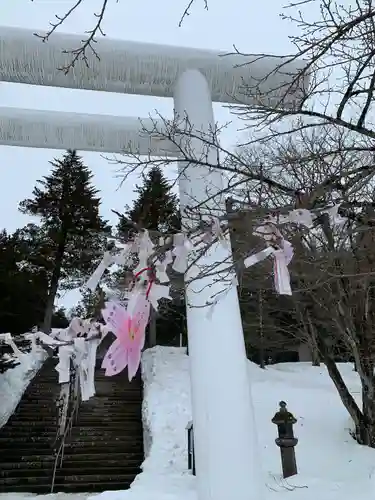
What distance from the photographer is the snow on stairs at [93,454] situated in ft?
22.1

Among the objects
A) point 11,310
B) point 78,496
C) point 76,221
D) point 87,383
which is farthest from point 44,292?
point 87,383

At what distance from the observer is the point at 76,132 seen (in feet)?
18.8

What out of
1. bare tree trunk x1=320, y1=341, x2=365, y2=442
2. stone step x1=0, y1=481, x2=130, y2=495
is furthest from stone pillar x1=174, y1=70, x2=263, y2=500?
bare tree trunk x1=320, y1=341, x2=365, y2=442

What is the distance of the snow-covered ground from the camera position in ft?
15.5

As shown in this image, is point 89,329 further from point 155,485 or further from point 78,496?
point 78,496

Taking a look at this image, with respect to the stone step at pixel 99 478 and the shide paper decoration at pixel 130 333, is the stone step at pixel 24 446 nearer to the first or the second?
the stone step at pixel 99 478

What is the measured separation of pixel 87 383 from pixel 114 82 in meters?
3.93

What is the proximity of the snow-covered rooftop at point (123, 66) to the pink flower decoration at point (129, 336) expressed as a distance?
3.38m

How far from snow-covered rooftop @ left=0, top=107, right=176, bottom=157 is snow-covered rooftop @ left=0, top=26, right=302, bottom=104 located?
0.45 m

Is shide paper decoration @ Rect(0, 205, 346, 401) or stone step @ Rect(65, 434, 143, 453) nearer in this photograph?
shide paper decoration @ Rect(0, 205, 346, 401)

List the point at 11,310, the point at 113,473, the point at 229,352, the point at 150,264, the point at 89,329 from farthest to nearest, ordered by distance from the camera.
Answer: the point at 11,310 < the point at 113,473 < the point at 229,352 < the point at 89,329 < the point at 150,264

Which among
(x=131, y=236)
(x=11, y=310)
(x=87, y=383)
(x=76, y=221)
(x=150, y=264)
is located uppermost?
(x=76, y=221)

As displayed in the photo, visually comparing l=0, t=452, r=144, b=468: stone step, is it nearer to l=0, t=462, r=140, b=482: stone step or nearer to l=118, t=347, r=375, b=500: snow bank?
l=0, t=462, r=140, b=482: stone step

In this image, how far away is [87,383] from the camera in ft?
7.65
